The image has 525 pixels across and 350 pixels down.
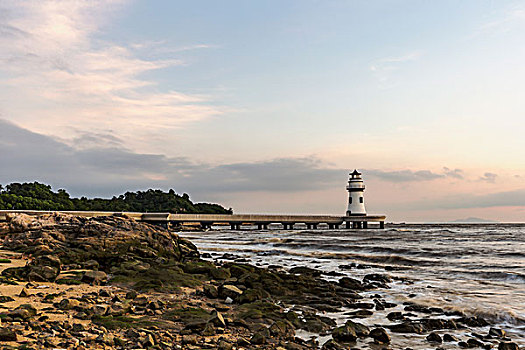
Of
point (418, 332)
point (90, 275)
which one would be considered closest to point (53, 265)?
point (90, 275)

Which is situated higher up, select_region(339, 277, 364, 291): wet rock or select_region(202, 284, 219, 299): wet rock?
select_region(202, 284, 219, 299): wet rock

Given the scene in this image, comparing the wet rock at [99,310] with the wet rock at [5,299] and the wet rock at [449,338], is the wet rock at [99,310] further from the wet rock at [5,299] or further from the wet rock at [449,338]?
the wet rock at [449,338]

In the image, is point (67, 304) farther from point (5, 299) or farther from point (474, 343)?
point (474, 343)

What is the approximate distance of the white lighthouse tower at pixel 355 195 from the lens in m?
79.8

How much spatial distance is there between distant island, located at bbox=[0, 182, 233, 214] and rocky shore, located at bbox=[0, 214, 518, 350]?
67.5 metres

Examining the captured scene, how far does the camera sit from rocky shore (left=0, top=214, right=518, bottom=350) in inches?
289

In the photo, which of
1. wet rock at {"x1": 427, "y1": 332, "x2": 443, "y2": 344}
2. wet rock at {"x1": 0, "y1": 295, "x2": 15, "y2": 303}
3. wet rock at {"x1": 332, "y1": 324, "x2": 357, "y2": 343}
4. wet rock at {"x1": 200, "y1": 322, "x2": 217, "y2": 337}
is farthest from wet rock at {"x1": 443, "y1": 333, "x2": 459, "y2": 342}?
wet rock at {"x1": 0, "y1": 295, "x2": 15, "y2": 303}

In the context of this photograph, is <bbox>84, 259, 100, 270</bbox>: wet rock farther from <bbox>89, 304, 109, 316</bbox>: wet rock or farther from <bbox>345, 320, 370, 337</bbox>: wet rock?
<bbox>345, 320, 370, 337</bbox>: wet rock

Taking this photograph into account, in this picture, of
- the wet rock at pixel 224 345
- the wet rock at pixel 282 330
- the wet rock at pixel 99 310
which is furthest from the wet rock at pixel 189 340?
the wet rock at pixel 99 310

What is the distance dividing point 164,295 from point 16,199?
77773mm

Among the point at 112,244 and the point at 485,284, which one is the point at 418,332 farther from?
the point at 112,244

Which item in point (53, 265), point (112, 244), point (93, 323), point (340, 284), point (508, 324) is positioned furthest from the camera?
point (112, 244)

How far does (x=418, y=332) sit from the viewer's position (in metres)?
9.73

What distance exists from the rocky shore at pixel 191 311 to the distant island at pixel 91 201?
221ft
